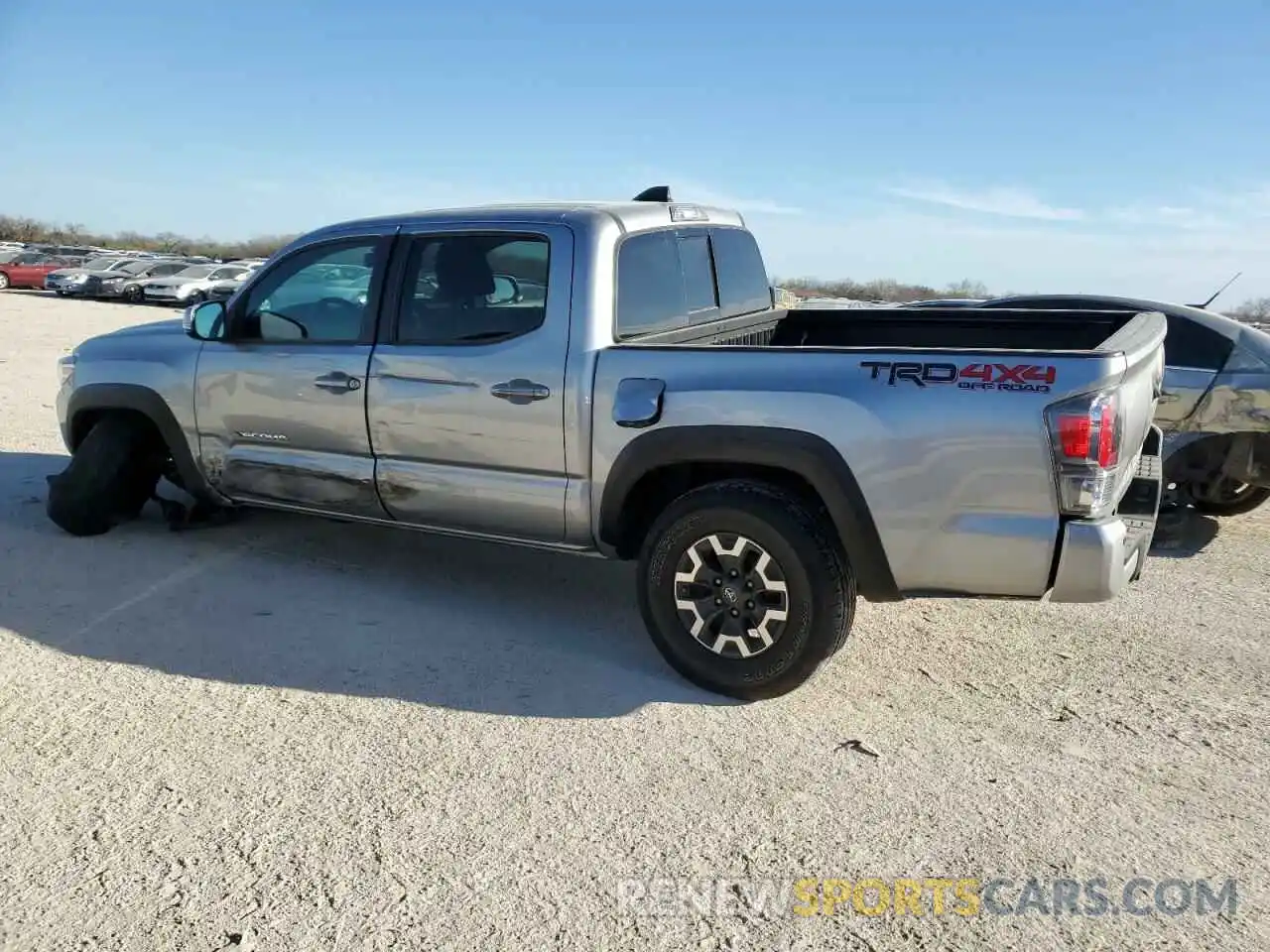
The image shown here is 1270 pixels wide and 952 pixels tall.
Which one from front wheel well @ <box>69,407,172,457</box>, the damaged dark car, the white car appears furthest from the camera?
the white car

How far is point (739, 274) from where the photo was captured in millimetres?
5633

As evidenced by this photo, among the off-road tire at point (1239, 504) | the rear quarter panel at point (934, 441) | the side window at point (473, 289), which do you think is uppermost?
the side window at point (473, 289)

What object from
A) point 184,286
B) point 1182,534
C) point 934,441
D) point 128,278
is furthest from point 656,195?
point 128,278

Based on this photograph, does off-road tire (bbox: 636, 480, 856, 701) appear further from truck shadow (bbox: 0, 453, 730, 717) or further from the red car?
the red car

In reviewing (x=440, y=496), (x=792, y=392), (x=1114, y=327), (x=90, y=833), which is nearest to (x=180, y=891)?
(x=90, y=833)

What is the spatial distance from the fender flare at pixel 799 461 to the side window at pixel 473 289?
794mm

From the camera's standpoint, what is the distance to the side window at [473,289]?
178 inches

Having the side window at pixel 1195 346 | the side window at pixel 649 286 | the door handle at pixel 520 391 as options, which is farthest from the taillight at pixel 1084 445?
the side window at pixel 1195 346

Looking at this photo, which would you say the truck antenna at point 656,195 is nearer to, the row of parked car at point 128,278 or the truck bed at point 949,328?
the truck bed at point 949,328

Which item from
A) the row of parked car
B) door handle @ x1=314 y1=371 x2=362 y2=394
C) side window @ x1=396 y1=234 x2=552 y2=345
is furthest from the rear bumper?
the row of parked car

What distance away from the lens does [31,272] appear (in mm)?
37250

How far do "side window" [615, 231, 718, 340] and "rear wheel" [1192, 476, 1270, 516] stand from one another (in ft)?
13.0

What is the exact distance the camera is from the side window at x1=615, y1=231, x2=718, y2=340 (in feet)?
15.0

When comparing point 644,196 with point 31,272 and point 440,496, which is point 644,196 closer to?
point 440,496
